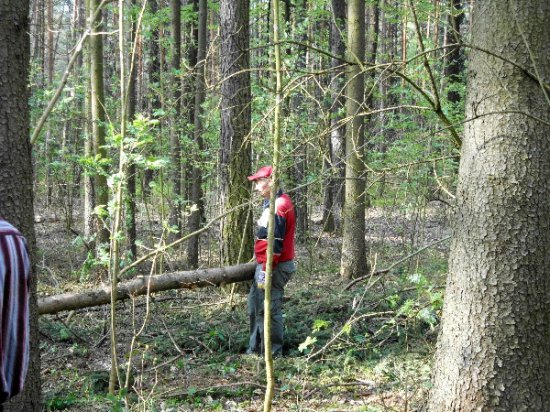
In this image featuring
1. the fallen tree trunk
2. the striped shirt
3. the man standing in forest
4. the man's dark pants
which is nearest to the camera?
the striped shirt

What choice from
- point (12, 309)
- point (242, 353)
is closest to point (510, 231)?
point (12, 309)

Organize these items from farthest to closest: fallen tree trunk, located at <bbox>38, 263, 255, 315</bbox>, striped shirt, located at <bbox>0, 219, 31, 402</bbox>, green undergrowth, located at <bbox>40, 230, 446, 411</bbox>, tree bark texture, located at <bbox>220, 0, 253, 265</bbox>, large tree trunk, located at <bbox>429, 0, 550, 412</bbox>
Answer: tree bark texture, located at <bbox>220, 0, 253, 265</bbox>, fallen tree trunk, located at <bbox>38, 263, 255, 315</bbox>, green undergrowth, located at <bbox>40, 230, 446, 411</bbox>, large tree trunk, located at <bbox>429, 0, 550, 412</bbox>, striped shirt, located at <bbox>0, 219, 31, 402</bbox>

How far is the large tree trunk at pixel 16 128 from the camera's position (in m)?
3.71

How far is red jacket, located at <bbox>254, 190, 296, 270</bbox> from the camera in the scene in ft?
23.0

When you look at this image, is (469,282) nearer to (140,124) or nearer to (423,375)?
(423,375)

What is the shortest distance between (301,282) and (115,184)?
652 centimetres

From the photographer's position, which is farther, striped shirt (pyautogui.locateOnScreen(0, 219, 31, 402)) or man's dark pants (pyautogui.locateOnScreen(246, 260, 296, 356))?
man's dark pants (pyautogui.locateOnScreen(246, 260, 296, 356))

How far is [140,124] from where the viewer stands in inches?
192

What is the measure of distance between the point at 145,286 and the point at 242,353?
140 cm

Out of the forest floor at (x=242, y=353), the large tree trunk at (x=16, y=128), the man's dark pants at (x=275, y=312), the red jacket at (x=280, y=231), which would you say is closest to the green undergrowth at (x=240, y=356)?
the forest floor at (x=242, y=353)

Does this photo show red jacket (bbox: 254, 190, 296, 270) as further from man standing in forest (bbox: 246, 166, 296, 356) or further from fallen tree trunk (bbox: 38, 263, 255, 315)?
fallen tree trunk (bbox: 38, 263, 255, 315)

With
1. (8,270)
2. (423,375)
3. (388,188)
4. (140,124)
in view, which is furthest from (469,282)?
(388,188)

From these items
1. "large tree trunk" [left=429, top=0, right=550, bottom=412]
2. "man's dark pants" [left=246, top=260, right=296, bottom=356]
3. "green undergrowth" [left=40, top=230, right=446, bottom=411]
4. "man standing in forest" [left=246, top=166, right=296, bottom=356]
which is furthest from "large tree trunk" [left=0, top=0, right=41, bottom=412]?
"man's dark pants" [left=246, top=260, right=296, bottom=356]

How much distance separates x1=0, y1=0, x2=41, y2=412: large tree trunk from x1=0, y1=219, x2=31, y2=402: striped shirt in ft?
6.45
